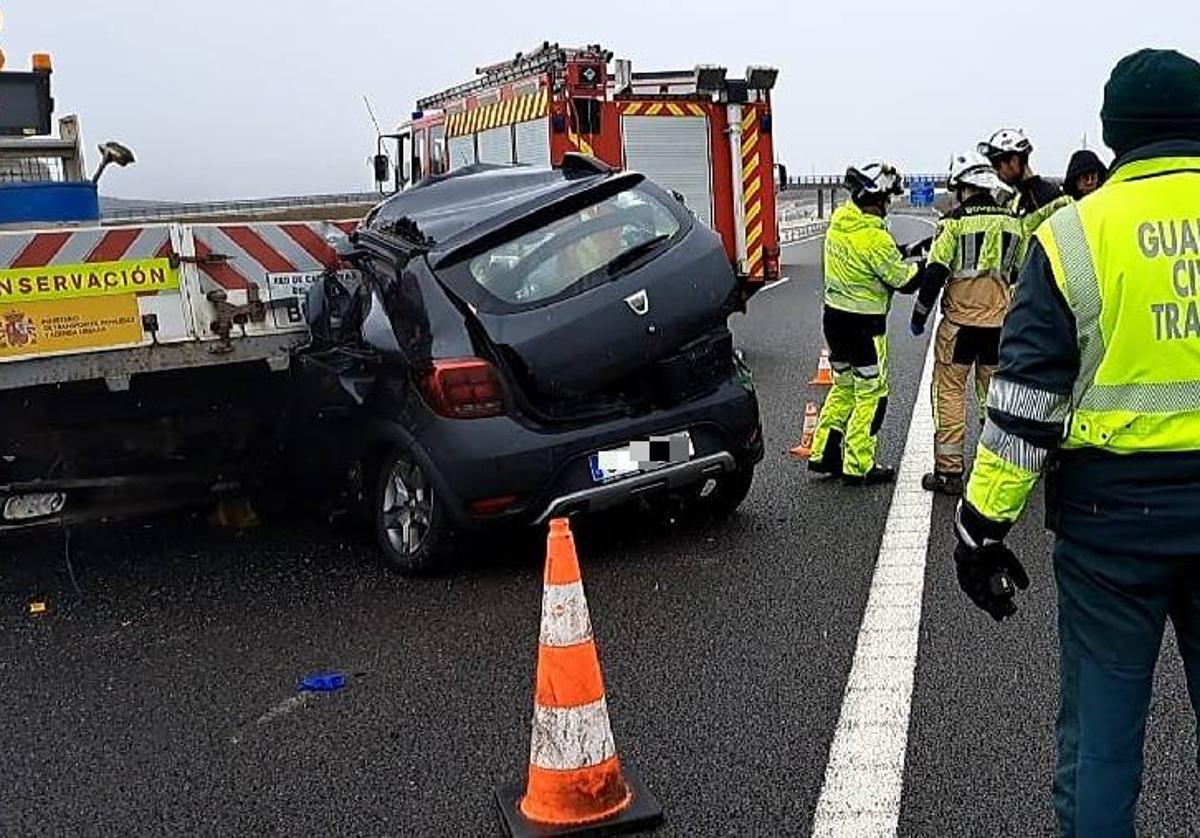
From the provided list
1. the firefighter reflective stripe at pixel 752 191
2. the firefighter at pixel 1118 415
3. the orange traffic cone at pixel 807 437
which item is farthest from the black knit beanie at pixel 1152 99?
the firefighter reflective stripe at pixel 752 191

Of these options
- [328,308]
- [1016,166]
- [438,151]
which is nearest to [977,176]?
[1016,166]

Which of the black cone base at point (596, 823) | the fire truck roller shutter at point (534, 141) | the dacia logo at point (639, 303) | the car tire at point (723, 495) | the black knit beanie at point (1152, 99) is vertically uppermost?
the fire truck roller shutter at point (534, 141)

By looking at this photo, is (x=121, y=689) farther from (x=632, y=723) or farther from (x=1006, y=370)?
(x=1006, y=370)

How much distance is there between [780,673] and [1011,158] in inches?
145

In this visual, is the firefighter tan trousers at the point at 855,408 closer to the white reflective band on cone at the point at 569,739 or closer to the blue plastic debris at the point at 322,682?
the blue plastic debris at the point at 322,682

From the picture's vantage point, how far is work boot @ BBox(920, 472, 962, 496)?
6723mm

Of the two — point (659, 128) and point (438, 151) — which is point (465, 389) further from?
point (438, 151)

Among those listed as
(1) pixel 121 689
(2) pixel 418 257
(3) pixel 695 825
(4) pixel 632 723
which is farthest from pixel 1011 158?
(1) pixel 121 689

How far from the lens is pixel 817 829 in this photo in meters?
3.26

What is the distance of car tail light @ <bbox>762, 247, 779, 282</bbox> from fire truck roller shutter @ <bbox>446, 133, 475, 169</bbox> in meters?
3.31

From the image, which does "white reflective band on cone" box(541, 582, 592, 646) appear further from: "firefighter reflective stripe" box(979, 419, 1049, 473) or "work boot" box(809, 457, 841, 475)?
"work boot" box(809, 457, 841, 475)

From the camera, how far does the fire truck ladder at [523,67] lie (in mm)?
11703

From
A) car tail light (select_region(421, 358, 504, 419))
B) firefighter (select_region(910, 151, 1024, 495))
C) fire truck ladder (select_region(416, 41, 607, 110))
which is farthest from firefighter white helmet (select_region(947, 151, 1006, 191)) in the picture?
fire truck ladder (select_region(416, 41, 607, 110))

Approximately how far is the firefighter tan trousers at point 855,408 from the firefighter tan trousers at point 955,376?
1.02ft
